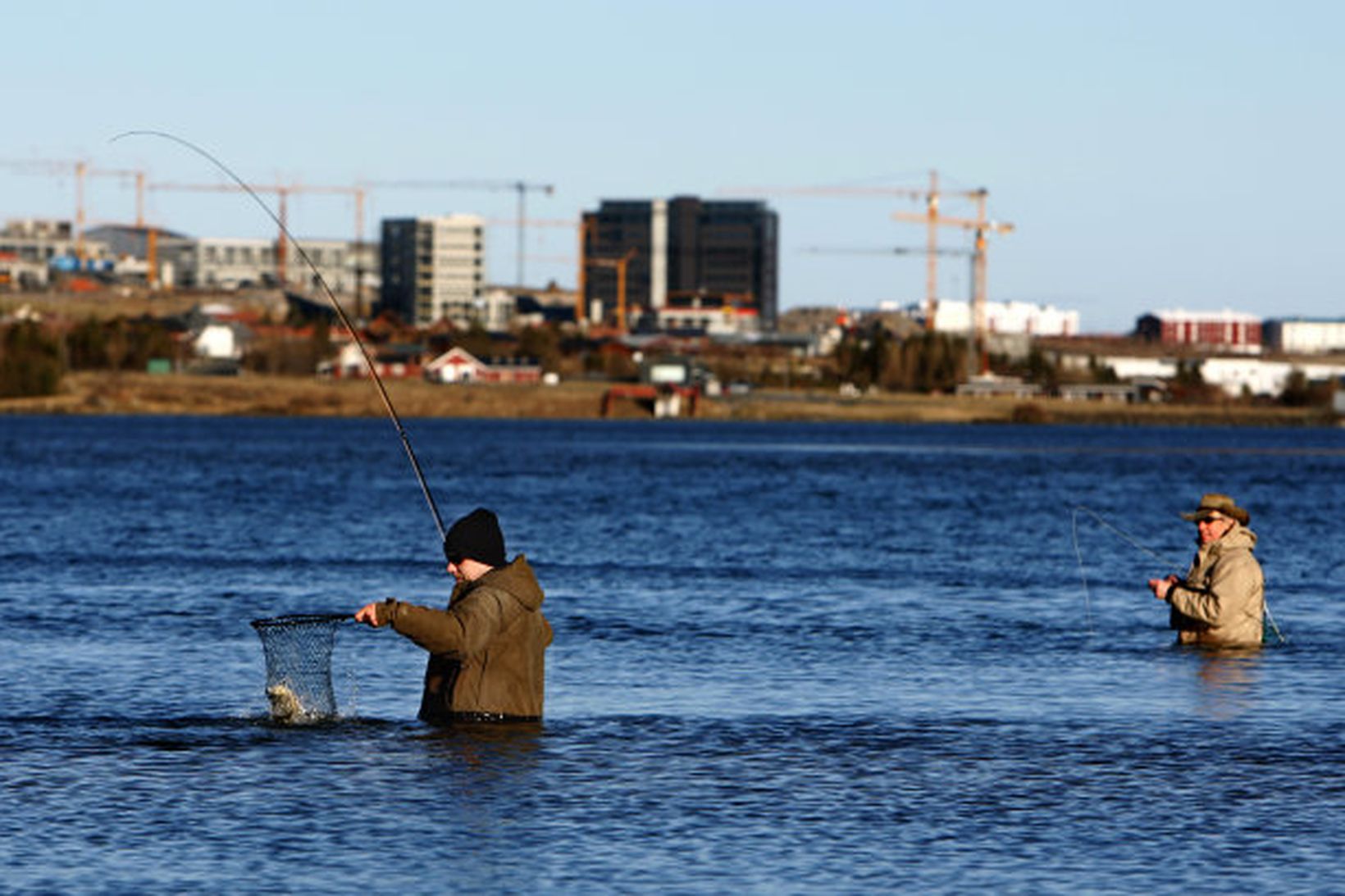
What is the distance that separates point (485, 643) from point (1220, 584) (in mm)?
9065

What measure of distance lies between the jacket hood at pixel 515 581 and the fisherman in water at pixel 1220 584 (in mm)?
7347

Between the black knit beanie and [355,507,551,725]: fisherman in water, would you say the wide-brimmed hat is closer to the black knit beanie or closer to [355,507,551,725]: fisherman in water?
[355,507,551,725]: fisherman in water

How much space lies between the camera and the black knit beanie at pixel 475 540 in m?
14.8

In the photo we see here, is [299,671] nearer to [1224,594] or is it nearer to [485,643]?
[485,643]

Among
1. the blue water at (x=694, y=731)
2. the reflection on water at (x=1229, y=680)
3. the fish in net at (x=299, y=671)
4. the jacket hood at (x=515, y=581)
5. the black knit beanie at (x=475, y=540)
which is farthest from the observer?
the reflection on water at (x=1229, y=680)

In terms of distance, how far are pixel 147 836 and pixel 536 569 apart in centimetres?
2449

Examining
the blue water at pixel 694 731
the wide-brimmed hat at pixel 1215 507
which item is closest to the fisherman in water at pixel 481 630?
the blue water at pixel 694 731

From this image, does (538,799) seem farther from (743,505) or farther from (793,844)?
(743,505)

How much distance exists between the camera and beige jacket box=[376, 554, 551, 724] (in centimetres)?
1454

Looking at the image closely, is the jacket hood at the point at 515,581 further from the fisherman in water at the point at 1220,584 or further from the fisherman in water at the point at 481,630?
the fisherman in water at the point at 1220,584

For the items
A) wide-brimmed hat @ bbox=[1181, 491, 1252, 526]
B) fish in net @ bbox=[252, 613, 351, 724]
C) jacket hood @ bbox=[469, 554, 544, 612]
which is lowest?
fish in net @ bbox=[252, 613, 351, 724]

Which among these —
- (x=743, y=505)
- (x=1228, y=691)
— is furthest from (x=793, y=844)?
(x=743, y=505)

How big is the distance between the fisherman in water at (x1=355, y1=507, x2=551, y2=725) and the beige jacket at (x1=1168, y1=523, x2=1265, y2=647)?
297 inches

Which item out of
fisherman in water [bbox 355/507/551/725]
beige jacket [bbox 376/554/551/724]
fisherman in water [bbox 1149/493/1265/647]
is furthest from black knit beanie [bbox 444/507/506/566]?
fisherman in water [bbox 1149/493/1265/647]
